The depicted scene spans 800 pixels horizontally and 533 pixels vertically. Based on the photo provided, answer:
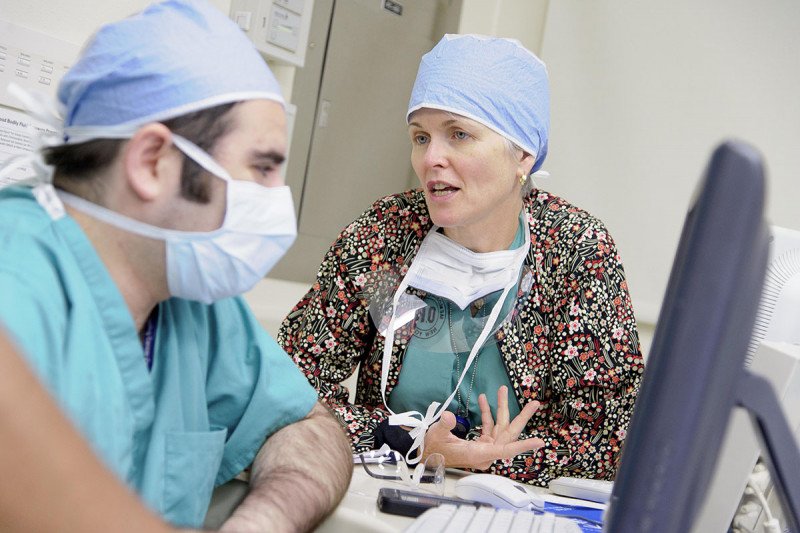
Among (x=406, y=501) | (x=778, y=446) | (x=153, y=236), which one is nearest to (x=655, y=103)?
(x=406, y=501)

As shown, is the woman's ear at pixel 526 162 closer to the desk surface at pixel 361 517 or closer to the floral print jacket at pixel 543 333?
the floral print jacket at pixel 543 333

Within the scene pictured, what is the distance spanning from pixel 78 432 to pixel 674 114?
3.03 meters

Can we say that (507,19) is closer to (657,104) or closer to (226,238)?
(657,104)

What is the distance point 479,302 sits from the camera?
190cm

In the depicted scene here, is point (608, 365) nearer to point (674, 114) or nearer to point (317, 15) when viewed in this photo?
point (674, 114)

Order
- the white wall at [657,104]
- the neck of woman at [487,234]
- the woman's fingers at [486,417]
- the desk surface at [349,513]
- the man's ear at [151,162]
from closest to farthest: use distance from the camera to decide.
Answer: the man's ear at [151,162], the desk surface at [349,513], the woman's fingers at [486,417], the neck of woman at [487,234], the white wall at [657,104]

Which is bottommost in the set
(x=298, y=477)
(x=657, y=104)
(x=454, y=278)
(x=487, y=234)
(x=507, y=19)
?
(x=298, y=477)

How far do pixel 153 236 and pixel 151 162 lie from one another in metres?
Answer: 0.08

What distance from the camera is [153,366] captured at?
3.43 feet

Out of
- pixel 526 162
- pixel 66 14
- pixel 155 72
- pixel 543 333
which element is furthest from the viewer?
pixel 526 162

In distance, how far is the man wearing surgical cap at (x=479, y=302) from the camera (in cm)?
186

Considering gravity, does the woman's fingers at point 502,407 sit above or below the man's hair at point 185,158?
below

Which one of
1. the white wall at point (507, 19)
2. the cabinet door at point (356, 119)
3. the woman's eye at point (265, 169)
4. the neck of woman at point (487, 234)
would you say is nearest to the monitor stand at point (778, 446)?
the woman's eye at point (265, 169)

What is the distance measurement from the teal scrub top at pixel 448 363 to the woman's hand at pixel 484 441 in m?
0.09
